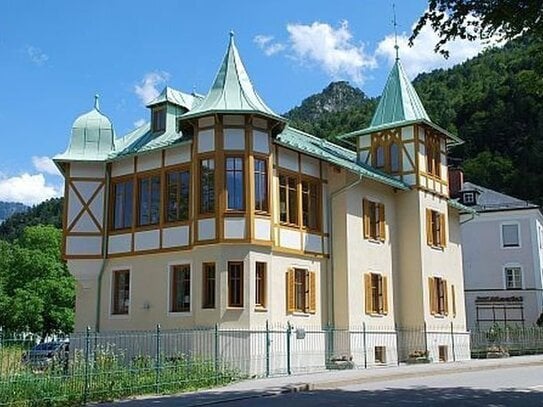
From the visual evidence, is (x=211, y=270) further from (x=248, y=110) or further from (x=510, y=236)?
(x=510, y=236)

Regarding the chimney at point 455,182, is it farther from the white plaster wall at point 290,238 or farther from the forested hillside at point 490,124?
the white plaster wall at point 290,238

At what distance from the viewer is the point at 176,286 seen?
26.2 m

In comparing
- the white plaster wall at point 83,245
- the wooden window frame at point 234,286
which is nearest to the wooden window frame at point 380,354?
the wooden window frame at point 234,286

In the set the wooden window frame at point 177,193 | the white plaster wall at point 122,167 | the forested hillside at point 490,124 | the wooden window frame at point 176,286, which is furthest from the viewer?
the forested hillside at point 490,124

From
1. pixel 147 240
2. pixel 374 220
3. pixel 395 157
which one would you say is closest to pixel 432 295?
pixel 374 220

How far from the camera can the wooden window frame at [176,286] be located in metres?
25.7

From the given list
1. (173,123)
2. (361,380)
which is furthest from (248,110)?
(361,380)

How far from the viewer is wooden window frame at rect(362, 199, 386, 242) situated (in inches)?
1171

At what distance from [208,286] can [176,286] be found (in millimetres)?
1774

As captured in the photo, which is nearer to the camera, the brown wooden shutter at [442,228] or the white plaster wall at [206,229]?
the white plaster wall at [206,229]

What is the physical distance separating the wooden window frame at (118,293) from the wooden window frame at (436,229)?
1317cm

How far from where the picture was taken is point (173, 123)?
28.9 meters

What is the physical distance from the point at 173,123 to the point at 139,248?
5233 millimetres

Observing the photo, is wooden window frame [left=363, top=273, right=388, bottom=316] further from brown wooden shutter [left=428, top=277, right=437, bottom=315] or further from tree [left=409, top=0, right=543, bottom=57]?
tree [left=409, top=0, right=543, bottom=57]
